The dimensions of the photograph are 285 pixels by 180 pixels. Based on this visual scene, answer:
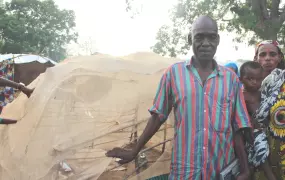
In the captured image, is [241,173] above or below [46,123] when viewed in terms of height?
below

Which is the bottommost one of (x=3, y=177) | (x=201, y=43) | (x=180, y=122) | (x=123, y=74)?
(x=3, y=177)

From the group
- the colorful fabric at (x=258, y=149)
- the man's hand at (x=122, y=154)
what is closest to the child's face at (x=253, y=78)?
the colorful fabric at (x=258, y=149)

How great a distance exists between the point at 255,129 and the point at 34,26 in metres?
25.9

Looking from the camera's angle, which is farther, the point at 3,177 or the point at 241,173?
the point at 3,177

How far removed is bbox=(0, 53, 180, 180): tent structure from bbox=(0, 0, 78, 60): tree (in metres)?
21.3

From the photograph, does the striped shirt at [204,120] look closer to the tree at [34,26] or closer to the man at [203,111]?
the man at [203,111]

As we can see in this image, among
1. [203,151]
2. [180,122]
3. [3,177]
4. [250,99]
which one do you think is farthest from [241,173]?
[3,177]

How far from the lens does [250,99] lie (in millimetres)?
2088

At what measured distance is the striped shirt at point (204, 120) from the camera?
1.48 meters

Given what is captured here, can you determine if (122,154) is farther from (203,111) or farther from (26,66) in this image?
(26,66)

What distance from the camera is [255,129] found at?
1.79m

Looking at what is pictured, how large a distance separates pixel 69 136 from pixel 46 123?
0.21 meters

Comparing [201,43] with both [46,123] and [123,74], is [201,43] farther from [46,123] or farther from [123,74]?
[46,123]

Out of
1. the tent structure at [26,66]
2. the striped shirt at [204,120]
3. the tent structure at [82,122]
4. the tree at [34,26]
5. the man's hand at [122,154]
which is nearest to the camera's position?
the striped shirt at [204,120]
